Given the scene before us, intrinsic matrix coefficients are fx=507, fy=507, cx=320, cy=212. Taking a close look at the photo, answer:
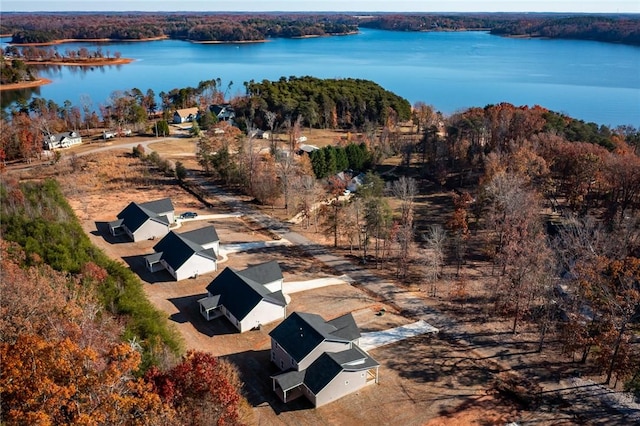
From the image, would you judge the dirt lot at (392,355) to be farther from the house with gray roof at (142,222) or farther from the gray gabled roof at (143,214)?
the gray gabled roof at (143,214)

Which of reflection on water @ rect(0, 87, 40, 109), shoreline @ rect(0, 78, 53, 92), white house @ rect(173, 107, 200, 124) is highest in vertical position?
shoreline @ rect(0, 78, 53, 92)

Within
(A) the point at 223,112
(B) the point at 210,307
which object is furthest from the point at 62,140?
(B) the point at 210,307

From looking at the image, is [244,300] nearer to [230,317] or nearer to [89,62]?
[230,317]

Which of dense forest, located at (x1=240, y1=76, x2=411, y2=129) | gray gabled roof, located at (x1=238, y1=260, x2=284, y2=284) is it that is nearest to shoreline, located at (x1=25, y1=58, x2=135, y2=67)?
dense forest, located at (x1=240, y1=76, x2=411, y2=129)

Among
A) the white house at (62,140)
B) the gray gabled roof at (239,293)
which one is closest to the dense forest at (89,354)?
the gray gabled roof at (239,293)

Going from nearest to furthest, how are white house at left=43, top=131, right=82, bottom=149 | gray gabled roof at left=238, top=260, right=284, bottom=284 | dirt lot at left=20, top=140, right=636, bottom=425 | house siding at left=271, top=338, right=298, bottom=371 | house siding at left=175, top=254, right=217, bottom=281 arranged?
1. dirt lot at left=20, top=140, right=636, bottom=425
2. house siding at left=271, top=338, right=298, bottom=371
3. gray gabled roof at left=238, top=260, right=284, bottom=284
4. house siding at left=175, top=254, right=217, bottom=281
5. white house at left=43, top=131, right=82, bottom=149

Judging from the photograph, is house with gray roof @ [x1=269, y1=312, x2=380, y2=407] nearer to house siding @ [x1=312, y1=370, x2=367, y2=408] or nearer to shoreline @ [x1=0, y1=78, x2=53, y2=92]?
house siding @ [x1=312, y1=370, x2=367, y2=408]

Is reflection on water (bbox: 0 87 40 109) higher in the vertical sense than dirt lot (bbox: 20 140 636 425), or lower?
higher
